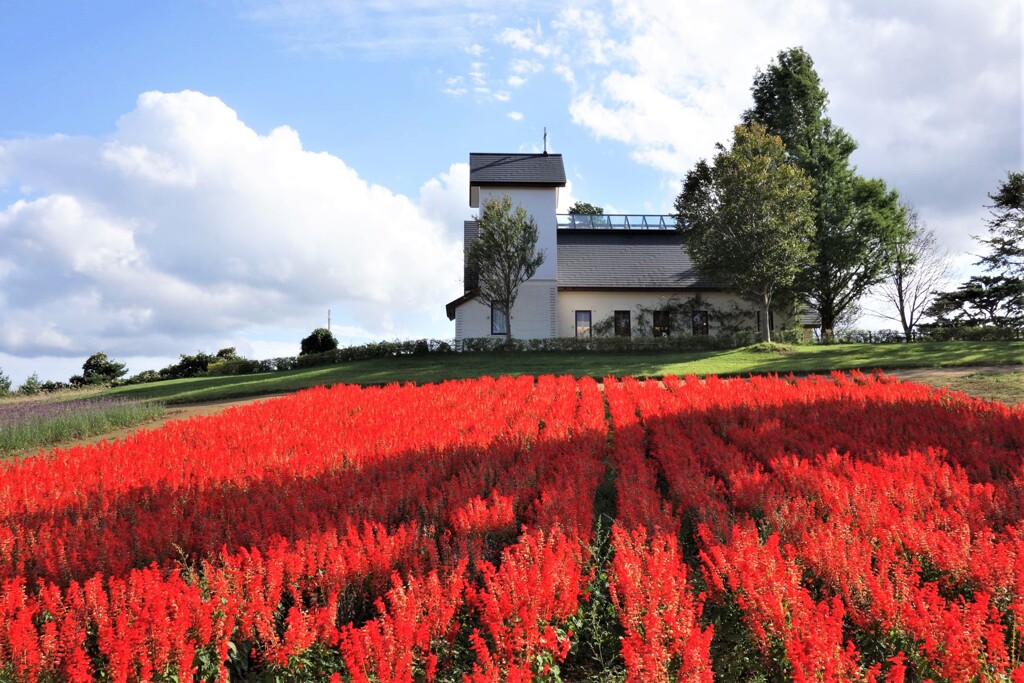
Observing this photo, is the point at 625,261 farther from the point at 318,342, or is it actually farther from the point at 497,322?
the point at 318,342

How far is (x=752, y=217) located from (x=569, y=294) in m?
11.3

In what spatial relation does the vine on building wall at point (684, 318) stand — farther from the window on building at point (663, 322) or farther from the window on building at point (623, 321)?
the window on building at point (623, 321)

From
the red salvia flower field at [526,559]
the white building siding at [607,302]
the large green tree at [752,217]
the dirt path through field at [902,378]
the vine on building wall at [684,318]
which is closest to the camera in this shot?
the red salvia flower field at [526,559]

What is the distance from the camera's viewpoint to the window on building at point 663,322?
38.8 m

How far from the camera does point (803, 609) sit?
3.95 m

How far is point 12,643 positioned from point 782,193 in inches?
1332

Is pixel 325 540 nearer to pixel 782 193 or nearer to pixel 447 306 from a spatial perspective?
pixel 782 193

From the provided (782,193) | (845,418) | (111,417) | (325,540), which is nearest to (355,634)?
(325,540)

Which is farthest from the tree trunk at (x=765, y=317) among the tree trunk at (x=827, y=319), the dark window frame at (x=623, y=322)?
the dark window frame at (x=623, y=322)

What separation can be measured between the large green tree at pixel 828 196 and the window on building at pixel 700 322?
5.46 m

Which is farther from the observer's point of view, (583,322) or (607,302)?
(607,302)

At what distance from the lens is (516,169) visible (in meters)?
39.5

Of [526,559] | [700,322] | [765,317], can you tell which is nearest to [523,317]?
[700,322]

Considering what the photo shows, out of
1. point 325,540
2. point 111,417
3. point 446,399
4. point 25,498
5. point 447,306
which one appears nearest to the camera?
point 325,540
